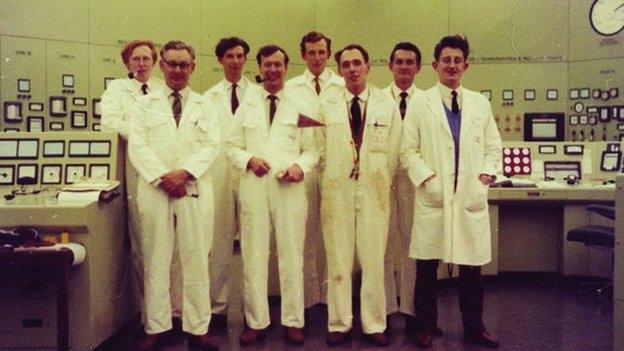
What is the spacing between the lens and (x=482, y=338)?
3.34 metres

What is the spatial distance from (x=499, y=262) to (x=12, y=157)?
3.69 m

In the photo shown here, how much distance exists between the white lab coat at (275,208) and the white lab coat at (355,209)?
15cm

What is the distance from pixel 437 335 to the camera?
3537 mm

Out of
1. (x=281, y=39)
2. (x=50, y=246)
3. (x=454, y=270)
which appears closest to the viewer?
(x=50, y=246)

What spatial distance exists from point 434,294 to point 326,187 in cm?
82

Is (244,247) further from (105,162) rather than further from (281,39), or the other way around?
(281,39)

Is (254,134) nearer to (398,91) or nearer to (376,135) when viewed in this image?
(376,135)

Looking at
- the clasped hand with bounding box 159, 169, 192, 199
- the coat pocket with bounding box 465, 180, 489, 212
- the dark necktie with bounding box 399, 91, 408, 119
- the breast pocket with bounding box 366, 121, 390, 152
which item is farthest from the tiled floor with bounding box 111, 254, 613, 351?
the dark necktie with bounding box 399, 91, 408, 119

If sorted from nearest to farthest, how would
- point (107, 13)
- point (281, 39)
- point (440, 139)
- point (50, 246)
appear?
point (50, 246), point (440, 139), point (107, 13), point (281, 39)

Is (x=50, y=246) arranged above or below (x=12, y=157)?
below

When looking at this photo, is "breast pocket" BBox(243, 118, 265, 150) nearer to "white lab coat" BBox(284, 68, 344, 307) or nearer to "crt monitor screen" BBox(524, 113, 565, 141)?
"white lab coat" BBox(284, 68, 344, 307)

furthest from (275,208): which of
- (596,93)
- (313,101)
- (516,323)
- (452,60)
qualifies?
(596,93)

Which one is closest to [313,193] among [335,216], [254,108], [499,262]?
[335,216]

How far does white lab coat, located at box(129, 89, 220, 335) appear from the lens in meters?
3.13
